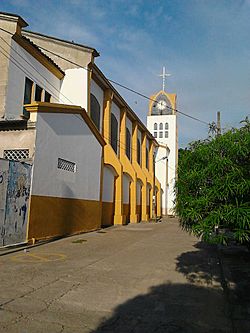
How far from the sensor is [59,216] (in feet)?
41.6

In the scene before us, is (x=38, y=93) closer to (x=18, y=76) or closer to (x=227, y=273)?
(x=18, y=76)

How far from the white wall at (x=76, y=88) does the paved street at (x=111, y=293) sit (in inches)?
431

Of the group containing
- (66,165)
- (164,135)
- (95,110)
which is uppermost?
(164,135)

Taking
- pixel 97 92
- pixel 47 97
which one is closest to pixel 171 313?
pixel 47 97

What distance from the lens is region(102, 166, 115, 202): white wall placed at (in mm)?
20266

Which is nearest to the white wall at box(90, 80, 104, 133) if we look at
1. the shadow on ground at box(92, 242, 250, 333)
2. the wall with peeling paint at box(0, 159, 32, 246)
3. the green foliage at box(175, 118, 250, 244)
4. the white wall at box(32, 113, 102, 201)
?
the white wall at box(32, 113, 102, 201)

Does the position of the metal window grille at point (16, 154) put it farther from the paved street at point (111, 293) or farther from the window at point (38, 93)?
the window at point (38, 93)

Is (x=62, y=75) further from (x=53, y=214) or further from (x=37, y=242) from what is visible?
(x=37, y=242)

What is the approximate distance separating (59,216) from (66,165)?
2.16 metres

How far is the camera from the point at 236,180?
14.7ft

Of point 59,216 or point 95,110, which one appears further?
point 95,110

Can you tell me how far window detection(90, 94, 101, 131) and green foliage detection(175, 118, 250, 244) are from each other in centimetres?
1541

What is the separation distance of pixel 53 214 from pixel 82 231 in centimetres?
329

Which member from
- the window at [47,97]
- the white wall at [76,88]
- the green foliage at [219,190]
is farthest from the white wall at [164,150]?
the green foliage at [219,190]
